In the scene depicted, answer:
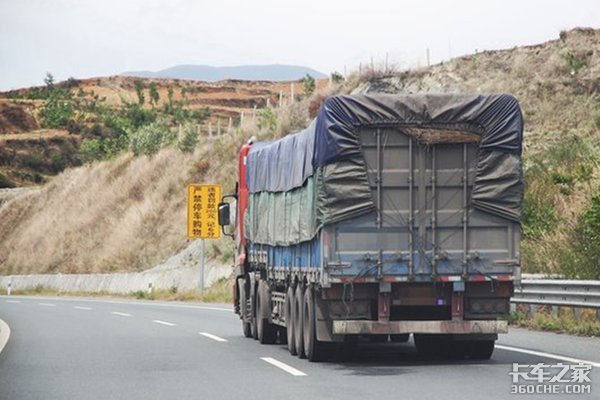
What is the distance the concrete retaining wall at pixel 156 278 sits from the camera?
180ft

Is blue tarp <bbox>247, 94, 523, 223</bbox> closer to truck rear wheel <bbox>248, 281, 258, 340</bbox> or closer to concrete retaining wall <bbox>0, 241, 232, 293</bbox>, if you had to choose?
truck rear wheel <bbox>248, 281, 258, 340</bbox>

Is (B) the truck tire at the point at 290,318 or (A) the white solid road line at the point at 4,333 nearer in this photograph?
(B) the truck tire at the point at 290,318

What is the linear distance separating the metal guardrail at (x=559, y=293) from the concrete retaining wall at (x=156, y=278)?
93.4 feet

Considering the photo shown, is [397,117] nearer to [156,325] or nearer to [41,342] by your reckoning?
[41,342]

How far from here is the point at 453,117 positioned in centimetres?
1645

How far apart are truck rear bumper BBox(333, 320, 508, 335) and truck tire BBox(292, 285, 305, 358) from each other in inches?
67.4

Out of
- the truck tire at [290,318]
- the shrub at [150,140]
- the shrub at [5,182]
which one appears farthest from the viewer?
the shrub at [5,182]

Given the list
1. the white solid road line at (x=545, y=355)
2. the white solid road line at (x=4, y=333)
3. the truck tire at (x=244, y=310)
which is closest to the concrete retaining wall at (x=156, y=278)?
the white solid road line at (x=4, y=333)

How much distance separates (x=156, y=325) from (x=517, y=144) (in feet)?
42.4

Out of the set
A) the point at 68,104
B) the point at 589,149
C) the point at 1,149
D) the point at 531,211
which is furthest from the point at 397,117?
the point at 68,104

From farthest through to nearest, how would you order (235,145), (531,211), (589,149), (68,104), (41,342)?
1. (68,104)
2. (235,145)
3. (589,149)
4. (531,211)
5. (41,342)

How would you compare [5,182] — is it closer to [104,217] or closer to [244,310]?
[104,217]

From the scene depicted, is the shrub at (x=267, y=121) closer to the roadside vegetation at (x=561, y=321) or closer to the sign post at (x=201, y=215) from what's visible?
the sign post at (x=201, y=215)

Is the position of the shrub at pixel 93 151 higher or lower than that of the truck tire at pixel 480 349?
higher
